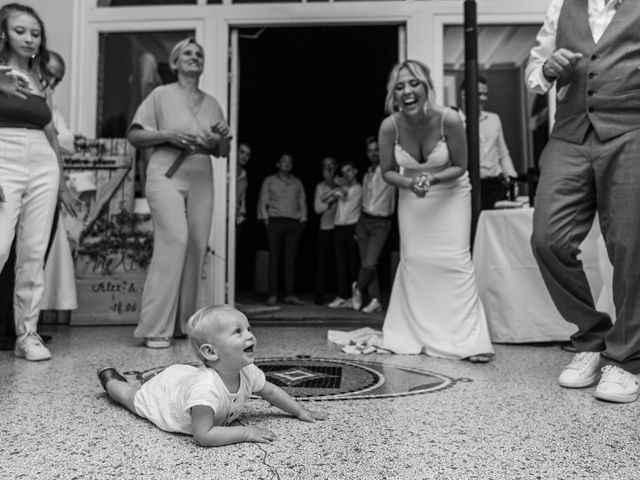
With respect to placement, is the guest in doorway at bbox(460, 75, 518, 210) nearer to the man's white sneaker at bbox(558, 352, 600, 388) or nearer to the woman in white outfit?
the woman in white outfit

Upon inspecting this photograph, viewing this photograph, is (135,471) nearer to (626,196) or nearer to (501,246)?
(626,196)

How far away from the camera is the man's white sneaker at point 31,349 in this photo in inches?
101

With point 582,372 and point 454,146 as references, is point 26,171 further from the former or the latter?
point 582,372

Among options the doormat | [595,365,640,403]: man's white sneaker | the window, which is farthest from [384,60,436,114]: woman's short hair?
the window

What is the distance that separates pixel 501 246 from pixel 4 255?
8.12 feet

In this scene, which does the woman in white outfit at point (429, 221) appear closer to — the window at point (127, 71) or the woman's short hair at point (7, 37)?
the woman's short hair at point (7, 37)

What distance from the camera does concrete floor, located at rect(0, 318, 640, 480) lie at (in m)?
→ 1.22

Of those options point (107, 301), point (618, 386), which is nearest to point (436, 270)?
point (618, 386)

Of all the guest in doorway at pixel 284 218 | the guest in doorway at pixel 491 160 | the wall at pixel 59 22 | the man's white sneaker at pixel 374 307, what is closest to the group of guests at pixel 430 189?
the guest in doorway at pixel 491 160

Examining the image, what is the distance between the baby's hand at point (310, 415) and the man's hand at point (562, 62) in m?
1.42

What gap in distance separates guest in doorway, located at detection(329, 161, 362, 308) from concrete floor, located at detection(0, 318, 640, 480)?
381 centimetres

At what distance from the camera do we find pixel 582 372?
2.10 m

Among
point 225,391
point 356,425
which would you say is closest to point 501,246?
point 356,425

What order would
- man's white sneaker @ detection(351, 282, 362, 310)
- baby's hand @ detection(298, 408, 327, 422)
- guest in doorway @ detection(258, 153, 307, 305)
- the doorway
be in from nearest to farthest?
baby's hand @ detection(298, 408, 327, 422)
man's white sneaker @ detection(351, 282, 362, 310)
guest in doorway @ detection(258, 153, 307, 305)
the doorway
